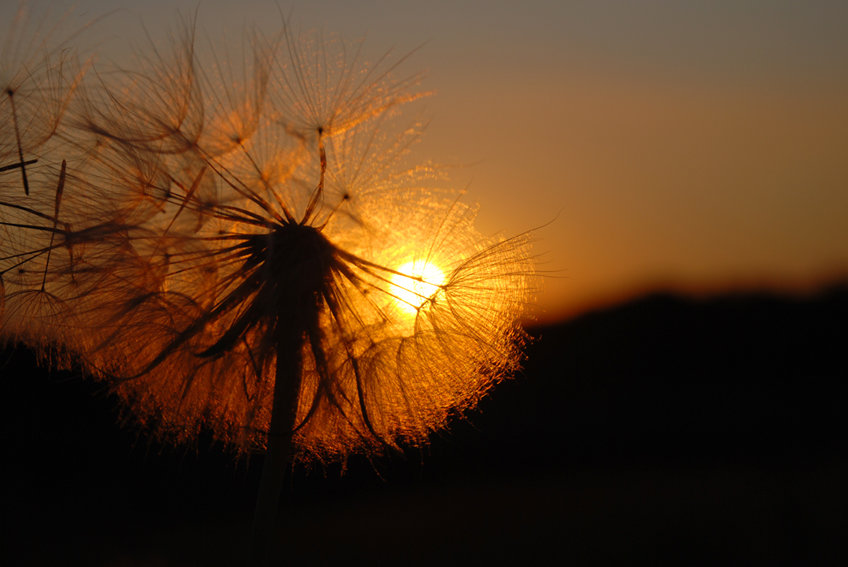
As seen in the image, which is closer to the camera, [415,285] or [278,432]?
[278,432]

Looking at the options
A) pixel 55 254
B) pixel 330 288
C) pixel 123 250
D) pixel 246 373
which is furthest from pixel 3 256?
pixel 330 288

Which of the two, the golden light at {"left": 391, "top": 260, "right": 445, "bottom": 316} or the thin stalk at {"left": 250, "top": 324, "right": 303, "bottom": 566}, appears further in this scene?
the golden light at {"left": 391, "top": 260, "right": 445, "bottom": 316}

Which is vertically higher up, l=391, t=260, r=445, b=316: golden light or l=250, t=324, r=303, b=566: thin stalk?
l=391, t=260, r=445, b=316: golden light

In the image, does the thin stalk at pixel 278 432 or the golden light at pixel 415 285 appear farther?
the golden light at pixel 415 285

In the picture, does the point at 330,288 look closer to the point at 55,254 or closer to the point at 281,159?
the point at 281,159

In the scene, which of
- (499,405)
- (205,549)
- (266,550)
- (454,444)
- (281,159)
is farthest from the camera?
(499,405)

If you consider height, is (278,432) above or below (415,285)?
below

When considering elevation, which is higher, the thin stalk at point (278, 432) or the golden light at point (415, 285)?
the golden light at point (415, 285)

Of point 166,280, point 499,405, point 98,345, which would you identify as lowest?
point 98,345
